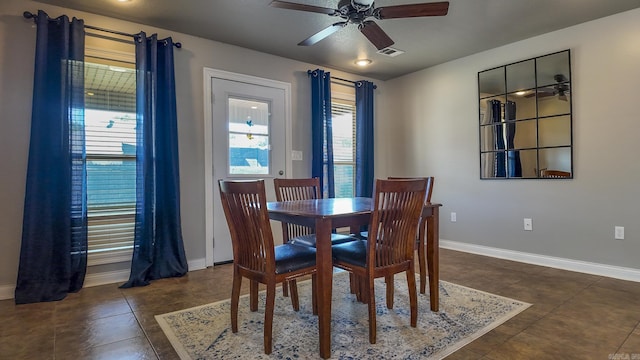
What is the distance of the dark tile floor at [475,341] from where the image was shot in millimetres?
1766

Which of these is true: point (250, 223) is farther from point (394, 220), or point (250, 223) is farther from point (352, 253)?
point (394, 220)

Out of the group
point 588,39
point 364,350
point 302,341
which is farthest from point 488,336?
point 588,39

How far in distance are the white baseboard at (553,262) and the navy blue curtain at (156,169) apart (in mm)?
3147

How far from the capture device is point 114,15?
9.73 ft

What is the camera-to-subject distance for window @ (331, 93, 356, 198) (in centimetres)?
456

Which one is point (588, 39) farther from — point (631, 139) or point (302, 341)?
point (302, 341)

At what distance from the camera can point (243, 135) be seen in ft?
12.3

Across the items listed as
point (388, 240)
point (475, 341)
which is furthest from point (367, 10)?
point (475, 341)

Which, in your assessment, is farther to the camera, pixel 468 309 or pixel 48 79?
pixel 48 79

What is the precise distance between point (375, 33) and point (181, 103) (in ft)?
6.48

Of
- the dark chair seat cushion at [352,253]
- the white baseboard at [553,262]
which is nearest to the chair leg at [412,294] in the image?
the dark chair seat cushion at [352,253]

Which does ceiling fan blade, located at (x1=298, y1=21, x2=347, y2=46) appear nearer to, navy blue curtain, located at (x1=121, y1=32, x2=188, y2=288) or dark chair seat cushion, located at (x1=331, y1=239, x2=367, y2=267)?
navy blue curtain, located at (x1=121, y1=32, x2=188, y2=288)

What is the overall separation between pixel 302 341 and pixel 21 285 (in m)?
2.22

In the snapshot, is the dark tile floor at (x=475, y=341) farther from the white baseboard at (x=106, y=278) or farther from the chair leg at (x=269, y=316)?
the chair leg at (x=269, y=316)
